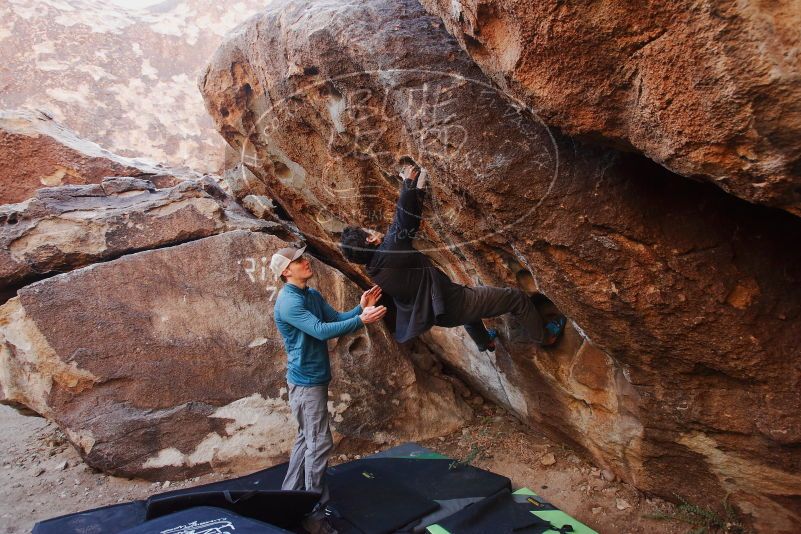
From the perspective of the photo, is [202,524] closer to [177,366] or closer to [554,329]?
[177,366]

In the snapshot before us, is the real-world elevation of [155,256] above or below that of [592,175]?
below

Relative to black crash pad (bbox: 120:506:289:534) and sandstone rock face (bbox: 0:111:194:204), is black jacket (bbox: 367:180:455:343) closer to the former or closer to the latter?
black crash pad (bbox: 120:506:289:534)

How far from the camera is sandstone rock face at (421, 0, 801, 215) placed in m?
1.51

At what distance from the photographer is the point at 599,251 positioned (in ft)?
8.84

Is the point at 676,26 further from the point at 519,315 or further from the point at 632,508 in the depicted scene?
the point at 632,508

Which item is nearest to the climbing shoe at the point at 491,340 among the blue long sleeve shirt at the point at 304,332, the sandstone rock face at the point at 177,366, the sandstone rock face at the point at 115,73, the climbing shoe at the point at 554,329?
the climbing shoe at the point at 554,329

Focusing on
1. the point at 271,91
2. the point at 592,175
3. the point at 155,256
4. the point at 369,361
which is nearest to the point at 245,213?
the point at 155,256

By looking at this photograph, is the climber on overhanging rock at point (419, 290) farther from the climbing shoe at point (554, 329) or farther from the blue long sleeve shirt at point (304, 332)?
the blue long sleeve shirt at point (304, 332)

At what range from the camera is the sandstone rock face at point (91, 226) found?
4.63 meters

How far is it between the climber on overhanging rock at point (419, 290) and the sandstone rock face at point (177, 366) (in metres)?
1.35

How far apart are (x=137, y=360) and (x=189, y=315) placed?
0.51m

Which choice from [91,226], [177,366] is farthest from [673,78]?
[91,226]

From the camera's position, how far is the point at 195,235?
4.91 metres

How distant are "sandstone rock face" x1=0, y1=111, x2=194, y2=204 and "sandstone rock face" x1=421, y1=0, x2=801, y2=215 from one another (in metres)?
5.76
